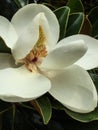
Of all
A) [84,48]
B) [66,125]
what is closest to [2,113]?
[66,125]

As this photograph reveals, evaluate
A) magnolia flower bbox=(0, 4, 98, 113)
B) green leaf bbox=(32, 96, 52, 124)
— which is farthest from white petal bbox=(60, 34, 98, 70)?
green leaf bbox=(32, 96, 52, 124)

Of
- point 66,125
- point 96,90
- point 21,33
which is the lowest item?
point 66,125

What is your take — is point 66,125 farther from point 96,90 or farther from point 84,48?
point 84,48

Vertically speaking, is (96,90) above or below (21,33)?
below

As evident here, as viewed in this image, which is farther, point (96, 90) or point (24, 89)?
point (96, 90)

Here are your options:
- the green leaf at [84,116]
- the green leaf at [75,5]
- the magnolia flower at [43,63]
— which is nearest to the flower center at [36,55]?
the magnolia flower at [43,63]

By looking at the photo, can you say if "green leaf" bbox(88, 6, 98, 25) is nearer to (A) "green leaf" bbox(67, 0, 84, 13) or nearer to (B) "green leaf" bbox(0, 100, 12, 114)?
(A) "green leaf" bbox(67, 0, 84, 13)

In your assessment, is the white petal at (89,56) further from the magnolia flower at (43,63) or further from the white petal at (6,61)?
the white petal at (6,61)
